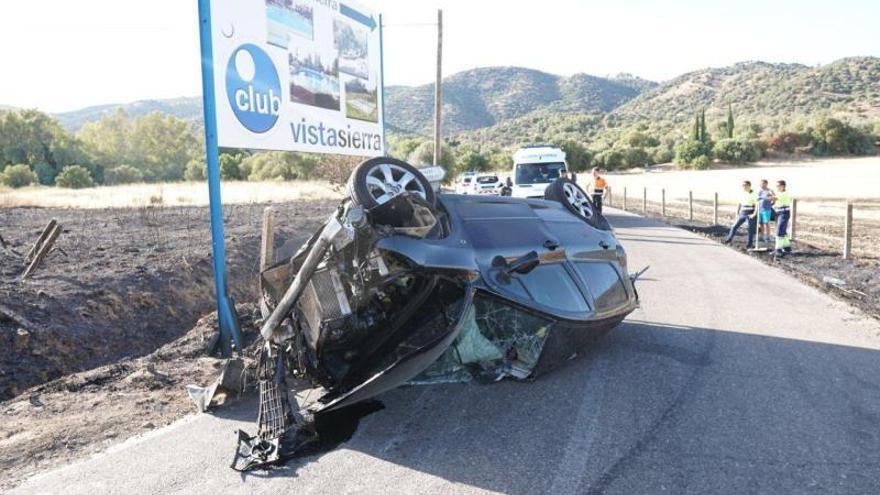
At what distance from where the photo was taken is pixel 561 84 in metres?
161

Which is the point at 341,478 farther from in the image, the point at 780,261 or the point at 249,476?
the point at 780,261

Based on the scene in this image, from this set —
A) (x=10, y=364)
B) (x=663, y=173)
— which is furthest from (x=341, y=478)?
(x=663, y=173)

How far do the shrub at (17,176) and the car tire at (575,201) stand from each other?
54183mm

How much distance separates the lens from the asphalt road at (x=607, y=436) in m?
3.99

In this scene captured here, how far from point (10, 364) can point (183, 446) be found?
3946 mm

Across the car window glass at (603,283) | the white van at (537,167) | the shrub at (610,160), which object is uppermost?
the shrub at (610,160)

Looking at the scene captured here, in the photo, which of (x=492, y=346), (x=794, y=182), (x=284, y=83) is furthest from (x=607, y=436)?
(x=794, y=182)

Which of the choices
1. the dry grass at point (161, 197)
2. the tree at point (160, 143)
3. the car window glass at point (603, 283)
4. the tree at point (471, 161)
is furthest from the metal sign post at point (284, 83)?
the tree at point (160, 143)

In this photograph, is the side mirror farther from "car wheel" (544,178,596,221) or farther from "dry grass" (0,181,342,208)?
"dry grass" (0,181,342,208)

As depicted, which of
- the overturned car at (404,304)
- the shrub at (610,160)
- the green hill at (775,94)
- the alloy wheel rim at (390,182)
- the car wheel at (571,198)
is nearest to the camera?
the overturned car at (404,304)

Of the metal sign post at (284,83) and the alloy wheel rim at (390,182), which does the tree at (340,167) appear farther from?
the alloy wheel rim at (390,182)

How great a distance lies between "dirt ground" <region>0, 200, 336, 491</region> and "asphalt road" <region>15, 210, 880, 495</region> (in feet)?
2.08

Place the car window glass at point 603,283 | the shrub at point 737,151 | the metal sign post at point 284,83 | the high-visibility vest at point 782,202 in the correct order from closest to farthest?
the car window glass at point 603,283 < the metal sign post at point 284,83 < the high-visibility vest at point 782,202 < the shrub at point 737,151

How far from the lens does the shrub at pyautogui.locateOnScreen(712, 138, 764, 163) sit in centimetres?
6231
